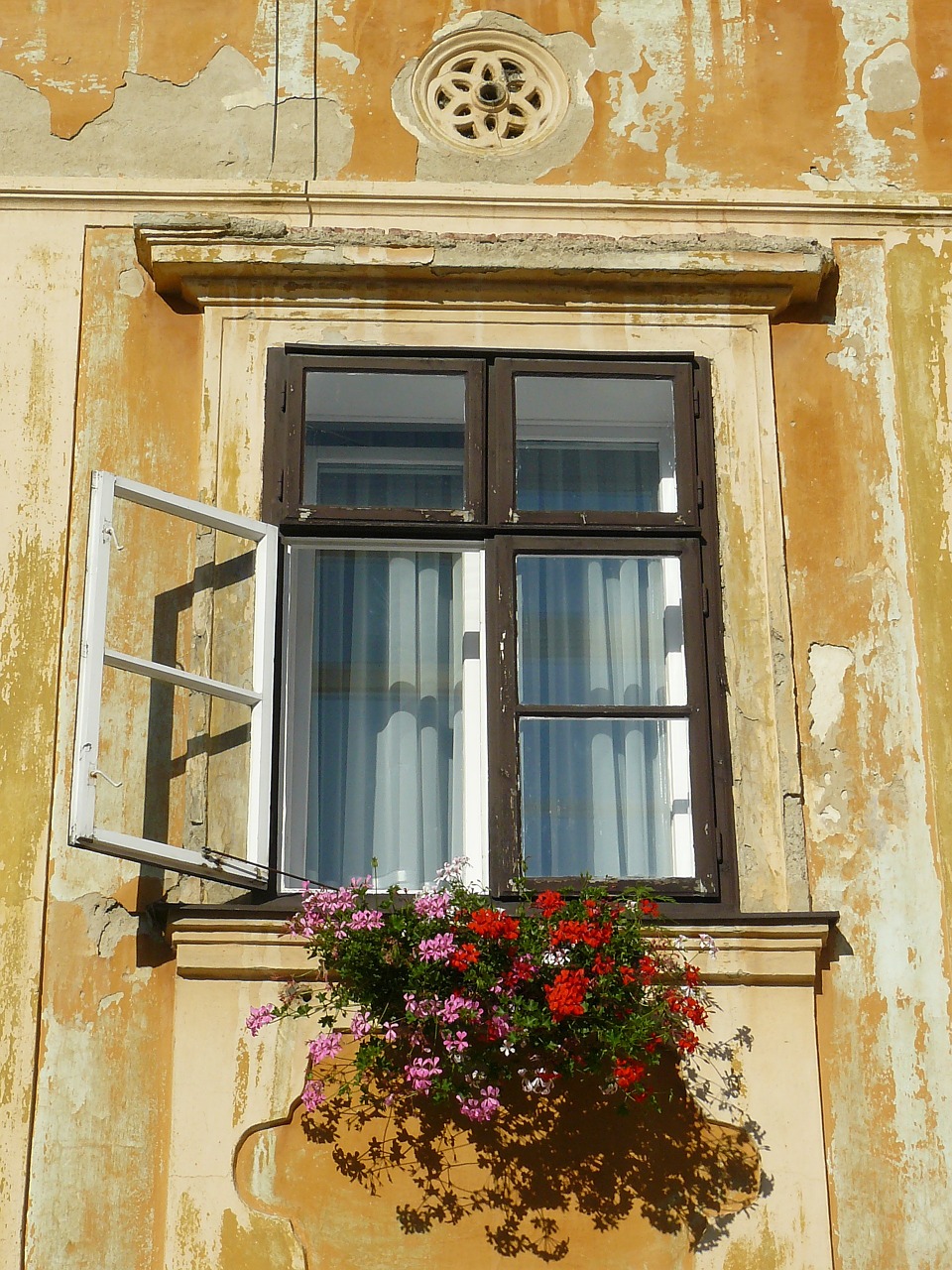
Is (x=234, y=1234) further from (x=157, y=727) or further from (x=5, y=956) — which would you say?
(x=157, y=727)

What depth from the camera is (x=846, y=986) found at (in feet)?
16.4

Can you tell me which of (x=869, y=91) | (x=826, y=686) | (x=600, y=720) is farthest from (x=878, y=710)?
(x=869, y=91)

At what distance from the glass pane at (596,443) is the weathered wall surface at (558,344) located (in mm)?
233

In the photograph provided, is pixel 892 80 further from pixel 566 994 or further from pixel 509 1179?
pixel 509 1179

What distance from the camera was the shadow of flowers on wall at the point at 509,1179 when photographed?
4707 mm

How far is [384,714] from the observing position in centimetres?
538

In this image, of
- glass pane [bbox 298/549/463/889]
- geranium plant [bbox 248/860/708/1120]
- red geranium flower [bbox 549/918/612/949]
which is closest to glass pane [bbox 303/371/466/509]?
glass pane [bbox 298/549/463/889]

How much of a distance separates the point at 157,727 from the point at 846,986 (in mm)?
2001

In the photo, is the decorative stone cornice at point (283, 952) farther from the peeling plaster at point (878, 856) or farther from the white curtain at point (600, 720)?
the white curtain at point (600, 720)

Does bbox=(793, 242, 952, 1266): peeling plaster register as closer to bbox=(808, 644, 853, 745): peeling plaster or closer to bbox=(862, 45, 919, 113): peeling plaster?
bbox=(808, 644, 853, 745): peeling plaster

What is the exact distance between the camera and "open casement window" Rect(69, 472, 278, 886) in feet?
16.1

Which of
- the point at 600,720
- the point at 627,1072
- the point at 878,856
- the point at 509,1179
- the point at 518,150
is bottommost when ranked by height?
the point at 509,1179

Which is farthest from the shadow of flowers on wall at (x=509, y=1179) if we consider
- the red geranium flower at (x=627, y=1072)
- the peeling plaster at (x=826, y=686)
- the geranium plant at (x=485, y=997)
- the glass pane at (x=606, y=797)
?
the peeling plaster at (x=826, y=686)

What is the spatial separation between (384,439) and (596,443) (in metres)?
0.64
